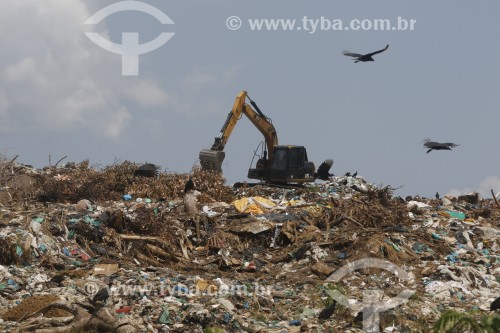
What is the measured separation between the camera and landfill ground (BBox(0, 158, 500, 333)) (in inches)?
368

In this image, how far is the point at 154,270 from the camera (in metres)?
12.3

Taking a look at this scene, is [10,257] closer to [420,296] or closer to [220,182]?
[420,296]

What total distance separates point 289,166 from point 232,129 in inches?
91.9

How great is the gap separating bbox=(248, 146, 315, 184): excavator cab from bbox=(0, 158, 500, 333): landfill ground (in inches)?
132

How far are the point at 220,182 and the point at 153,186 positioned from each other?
207 cm

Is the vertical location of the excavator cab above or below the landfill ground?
above

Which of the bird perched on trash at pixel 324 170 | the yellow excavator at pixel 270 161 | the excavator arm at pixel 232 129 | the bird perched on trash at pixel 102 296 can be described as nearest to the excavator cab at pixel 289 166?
the yellow excavator at pixel 270 161

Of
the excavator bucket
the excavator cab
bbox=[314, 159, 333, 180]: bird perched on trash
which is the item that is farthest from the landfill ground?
bbox=[314, 159, 333, 180]: bird perched on trash

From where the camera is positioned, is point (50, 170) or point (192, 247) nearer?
point (192, 247)

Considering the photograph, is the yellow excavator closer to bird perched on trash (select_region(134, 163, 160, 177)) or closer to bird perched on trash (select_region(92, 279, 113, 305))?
bird perched on trash (select_region(134, 163, 160, 177))

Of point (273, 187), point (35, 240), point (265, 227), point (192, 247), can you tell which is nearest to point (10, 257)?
point (35, 240)

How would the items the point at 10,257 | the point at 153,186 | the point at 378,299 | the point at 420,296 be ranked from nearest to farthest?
1. the point at 378,299
2. the point at 420,296
3. the point at 10,257
4. the point at 153,186

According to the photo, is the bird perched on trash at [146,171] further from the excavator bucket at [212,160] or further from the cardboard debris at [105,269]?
the cardboard debris at [105,269]

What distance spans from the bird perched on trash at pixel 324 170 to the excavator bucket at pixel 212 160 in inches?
192
